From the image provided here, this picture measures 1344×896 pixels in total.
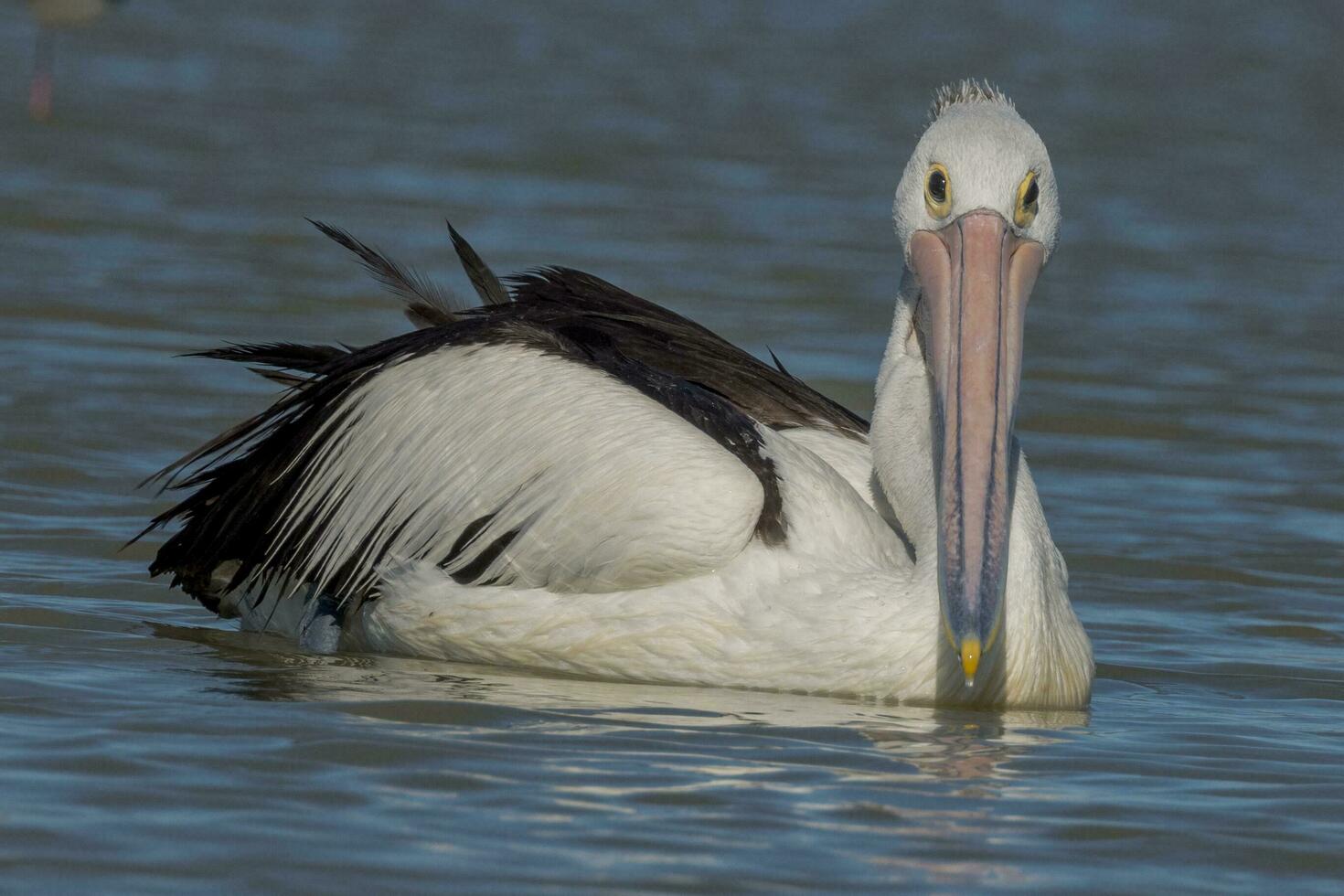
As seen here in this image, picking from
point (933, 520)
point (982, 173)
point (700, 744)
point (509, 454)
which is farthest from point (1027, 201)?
point (700, 744)

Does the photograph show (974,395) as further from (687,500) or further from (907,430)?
(687,500)

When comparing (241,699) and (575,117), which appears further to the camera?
(575,117)

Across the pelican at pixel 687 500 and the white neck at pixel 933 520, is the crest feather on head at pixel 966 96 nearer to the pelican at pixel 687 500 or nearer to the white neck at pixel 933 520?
the pelican at pixel 687 500

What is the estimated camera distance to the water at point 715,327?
403 cm

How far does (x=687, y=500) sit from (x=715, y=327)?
16.5ft

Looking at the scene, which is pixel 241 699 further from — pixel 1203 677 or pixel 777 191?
pixel 777 191

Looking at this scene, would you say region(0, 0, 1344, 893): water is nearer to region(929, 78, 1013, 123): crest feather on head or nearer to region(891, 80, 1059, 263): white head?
region(891, 80, 1059, 263): white head

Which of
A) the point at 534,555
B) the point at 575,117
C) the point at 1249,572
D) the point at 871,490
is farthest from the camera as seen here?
the point at 575,117

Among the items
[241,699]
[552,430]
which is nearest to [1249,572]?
[552,430]

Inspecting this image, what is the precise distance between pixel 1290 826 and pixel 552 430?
5.99 feet

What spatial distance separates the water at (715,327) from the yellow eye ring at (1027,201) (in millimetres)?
1079

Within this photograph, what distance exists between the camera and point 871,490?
18.3ft

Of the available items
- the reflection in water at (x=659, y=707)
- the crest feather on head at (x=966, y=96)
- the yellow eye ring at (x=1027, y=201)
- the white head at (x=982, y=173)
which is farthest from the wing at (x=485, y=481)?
the crest feather on head at (x=966, y=96)

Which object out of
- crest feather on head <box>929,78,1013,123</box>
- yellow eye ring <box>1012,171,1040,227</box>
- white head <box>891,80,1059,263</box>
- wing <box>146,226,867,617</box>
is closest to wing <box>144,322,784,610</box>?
wing <box>146,226,867,617</box>
